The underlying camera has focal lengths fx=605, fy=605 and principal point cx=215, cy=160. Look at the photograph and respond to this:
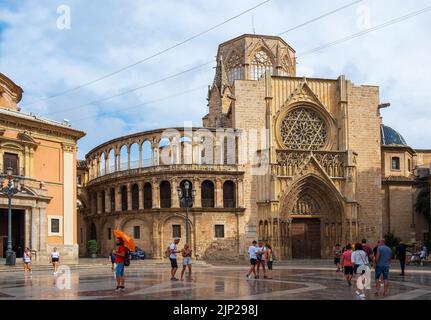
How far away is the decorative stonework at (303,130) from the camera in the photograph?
1833 inches

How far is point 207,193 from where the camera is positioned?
4503 centimetres

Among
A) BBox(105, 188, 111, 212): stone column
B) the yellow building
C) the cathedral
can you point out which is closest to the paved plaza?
the yellow building

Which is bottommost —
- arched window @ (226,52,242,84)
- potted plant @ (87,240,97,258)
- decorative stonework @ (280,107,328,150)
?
potted plant @ (87,240,97,258)

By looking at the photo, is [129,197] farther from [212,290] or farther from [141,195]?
[212,290]

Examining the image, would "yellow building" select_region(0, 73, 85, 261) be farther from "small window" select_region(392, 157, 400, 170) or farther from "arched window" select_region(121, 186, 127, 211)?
"small window" select_region(392, 157, 400, 170)

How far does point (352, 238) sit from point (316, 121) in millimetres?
9455

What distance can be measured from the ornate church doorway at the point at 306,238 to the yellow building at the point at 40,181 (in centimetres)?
1644

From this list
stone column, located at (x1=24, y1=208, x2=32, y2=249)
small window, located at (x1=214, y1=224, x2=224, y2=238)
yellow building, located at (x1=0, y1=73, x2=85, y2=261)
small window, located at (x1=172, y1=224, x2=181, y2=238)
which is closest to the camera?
yellow building, located at (x1=0, y1=73, x2=85, y2=261)

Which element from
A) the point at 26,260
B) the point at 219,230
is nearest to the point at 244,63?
the point at 219,230

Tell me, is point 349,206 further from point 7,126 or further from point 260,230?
point 7,126

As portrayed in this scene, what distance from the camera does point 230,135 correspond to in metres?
45.0

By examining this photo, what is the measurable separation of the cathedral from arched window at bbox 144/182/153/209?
0.10 m

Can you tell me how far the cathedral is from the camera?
44.3 meters
